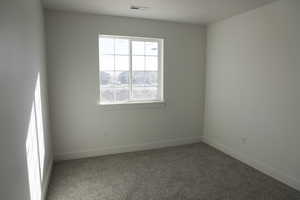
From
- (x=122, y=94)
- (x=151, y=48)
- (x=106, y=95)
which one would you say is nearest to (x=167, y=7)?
(x=151, y=48)

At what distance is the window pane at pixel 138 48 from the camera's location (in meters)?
3.66

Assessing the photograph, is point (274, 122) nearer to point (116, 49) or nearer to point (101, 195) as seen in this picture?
point (101, 195)

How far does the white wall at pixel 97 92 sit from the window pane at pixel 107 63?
0.16 m

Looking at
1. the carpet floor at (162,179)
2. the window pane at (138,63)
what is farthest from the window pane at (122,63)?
the carpet floor at (162,179)

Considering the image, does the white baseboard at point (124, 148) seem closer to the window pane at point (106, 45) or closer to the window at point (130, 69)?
the window at point (130, 69)

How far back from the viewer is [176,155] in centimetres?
352

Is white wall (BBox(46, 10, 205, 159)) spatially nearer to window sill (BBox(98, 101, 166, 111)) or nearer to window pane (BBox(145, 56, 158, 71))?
window sill (BBox(98, 101, 166, 111))

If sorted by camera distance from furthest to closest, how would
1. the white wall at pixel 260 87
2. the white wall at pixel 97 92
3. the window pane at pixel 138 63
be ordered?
the window pane at pixel 138 63
the white wall at pixel 97 92
the white wall at pixel 260 87

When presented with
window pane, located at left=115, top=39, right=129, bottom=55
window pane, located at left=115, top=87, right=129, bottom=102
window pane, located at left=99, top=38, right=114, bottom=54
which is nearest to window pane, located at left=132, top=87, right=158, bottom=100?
window pane, located at left=115, top=87, right=129, bottom=102

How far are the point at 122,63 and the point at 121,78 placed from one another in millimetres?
279

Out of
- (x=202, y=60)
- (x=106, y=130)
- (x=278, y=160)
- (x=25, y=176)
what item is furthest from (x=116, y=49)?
(x=278, y=160)

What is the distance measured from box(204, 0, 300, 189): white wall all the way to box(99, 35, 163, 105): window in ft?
3.76

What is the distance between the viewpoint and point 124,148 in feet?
12.1

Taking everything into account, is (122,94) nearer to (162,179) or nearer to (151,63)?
(151,63)
